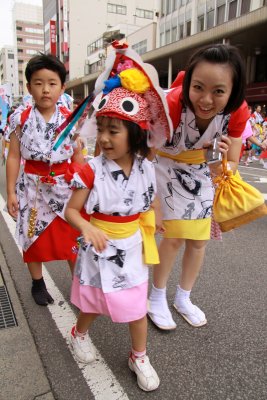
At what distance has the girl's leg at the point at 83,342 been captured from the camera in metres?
1.92

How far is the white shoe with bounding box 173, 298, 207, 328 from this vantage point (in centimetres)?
234

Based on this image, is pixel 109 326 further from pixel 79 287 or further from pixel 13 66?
pixel 13 66

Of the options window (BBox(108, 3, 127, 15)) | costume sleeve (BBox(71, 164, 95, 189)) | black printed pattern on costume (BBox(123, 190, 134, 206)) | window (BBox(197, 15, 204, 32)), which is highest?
window (BBox(108, 3, 127, 15))

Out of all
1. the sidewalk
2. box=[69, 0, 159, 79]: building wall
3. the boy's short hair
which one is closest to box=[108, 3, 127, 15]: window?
box=[69, 0, 159, 79]: building wall

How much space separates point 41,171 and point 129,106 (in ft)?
3.47

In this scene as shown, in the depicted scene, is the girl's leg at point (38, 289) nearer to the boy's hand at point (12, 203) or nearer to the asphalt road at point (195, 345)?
the asphalt road at point (195, 345)

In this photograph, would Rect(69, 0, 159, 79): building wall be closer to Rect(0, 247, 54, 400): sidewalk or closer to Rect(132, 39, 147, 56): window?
Rect(132, 39, 147, 56): window

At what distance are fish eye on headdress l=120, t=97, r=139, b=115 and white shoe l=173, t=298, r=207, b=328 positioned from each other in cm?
142

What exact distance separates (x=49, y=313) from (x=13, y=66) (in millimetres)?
108600

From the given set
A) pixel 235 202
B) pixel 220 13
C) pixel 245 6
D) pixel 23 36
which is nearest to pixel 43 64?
pixel 235 202

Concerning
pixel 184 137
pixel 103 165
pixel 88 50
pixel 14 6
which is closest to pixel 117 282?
pixel 103 165

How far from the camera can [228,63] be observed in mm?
1731

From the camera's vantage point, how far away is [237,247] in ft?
12.8

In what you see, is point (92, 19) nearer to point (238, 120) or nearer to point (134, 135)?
point (238, 120)
